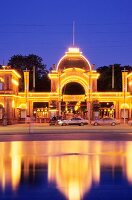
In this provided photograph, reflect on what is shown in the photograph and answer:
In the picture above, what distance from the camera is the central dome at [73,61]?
3322 inches

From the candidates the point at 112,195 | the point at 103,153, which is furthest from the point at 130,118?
the point at 112,195

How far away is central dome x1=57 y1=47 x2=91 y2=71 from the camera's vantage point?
84375mm

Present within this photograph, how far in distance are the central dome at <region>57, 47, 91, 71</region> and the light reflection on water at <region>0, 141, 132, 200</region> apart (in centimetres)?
5911

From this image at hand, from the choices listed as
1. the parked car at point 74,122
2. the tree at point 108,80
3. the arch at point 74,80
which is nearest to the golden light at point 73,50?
the arch at point 74,80

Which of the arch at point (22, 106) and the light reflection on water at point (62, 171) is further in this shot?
the arch at point (22, 106)

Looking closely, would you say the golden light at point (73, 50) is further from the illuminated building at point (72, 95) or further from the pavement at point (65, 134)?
the pavement at point (65, 134)

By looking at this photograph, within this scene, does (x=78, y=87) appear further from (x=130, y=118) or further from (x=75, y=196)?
(x=75, y=196)

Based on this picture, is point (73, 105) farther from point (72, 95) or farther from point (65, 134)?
point (65, 134)

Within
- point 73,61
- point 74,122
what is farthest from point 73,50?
point 74,122

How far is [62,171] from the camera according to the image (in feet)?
57.6

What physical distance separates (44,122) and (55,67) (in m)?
10.5

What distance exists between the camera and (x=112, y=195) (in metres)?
12.9

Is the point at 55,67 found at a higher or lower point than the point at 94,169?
higher

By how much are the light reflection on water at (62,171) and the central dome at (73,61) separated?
59.1m
